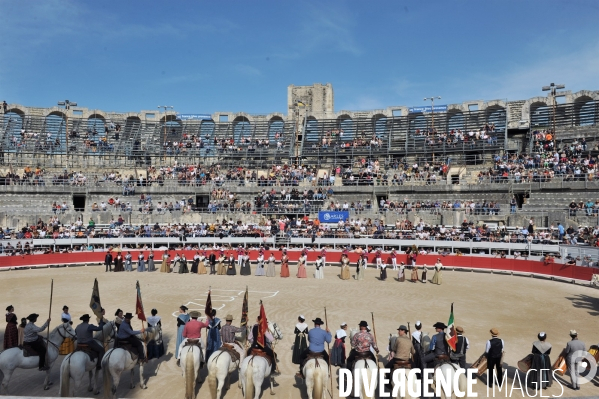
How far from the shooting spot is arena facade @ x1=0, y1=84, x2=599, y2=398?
56.6ft

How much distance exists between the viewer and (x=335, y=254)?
101 feet

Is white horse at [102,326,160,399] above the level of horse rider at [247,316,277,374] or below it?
below

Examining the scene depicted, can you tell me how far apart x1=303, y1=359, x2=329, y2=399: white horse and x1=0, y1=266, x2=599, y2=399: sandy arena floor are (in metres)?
1.04

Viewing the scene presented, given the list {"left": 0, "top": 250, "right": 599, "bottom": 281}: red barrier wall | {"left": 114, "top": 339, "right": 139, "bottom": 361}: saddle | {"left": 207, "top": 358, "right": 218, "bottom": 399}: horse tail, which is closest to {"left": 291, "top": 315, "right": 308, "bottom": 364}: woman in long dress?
{"left": 207, "top": 358, "right": 218, "bottom": 399}: horse tail

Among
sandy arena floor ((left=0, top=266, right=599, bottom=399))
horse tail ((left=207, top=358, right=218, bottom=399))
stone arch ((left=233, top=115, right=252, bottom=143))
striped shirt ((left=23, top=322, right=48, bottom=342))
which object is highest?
stone arch ((left=233, top=115, right=252, bottom=143))

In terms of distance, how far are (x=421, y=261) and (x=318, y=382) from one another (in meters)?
21.1

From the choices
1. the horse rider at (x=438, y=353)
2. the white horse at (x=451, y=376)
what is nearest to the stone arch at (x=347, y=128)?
the horse rider at (x=438, y=353)

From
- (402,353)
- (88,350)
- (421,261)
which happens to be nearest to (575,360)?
(402,353)

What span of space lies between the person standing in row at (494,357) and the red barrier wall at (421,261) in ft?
53.7

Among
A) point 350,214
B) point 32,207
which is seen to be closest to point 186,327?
point 350,214

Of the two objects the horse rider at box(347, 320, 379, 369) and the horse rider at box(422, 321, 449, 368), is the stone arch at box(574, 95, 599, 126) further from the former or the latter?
the horse rider at box(347, 320, 379, 369)

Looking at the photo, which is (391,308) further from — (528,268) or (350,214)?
(350,214)

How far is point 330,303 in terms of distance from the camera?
59.9ft

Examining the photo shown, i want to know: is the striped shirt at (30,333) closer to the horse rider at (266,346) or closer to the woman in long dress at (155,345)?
the woman in long dress at (155,345)
